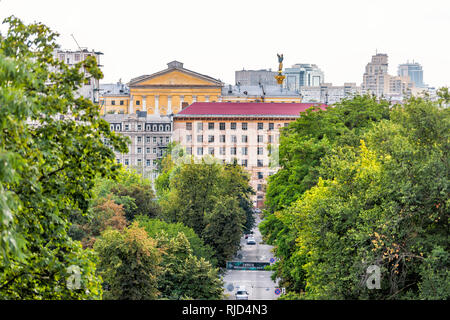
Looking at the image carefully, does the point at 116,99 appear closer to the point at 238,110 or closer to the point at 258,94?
the point at 258,94

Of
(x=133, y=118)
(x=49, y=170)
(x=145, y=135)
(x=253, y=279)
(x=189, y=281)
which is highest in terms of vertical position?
(x=133, y=118)

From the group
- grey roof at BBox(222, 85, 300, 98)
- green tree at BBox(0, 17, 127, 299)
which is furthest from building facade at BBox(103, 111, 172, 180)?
green tree at BBox(0, 17, 127, 299)

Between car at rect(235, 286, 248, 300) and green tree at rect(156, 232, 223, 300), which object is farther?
car at rect(235, 286, 248, 300)

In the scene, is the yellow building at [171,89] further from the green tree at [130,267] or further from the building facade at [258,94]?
the green tree at [130,267]

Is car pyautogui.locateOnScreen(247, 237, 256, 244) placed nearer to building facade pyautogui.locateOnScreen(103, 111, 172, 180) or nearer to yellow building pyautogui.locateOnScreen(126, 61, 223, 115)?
building facade pyautogui.locateOnScreen(103, 111, 172, 180)

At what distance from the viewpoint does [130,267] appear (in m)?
41.5

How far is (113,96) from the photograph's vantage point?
175m

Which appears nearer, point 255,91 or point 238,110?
point 238,110

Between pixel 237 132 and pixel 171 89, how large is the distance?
127ft

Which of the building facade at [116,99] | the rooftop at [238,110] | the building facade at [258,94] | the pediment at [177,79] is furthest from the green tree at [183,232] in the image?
the building facade at [116,99]

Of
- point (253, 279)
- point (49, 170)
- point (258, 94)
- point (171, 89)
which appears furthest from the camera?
point (258, 94)

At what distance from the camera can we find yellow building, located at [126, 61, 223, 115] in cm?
16475

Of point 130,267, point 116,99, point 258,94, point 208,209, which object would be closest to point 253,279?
point 208,209

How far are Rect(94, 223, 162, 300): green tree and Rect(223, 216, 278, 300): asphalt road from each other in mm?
11868
